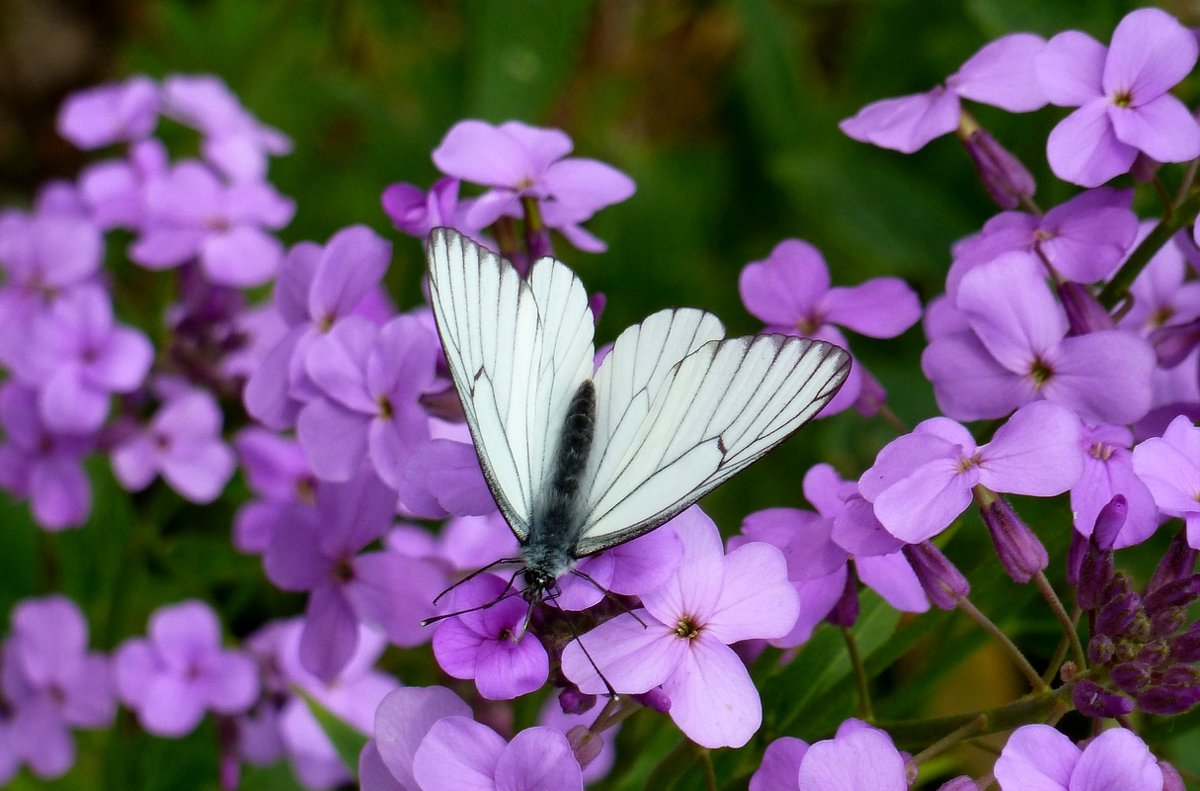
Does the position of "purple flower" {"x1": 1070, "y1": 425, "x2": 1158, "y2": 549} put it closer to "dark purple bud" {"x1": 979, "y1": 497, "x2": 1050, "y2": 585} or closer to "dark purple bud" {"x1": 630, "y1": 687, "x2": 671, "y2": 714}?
"dark purple bud" {"x1": 979, "y1": 497, "x2": 1050, "y2": 585}

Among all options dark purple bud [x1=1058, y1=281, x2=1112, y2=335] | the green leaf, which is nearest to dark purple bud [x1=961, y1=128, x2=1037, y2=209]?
dark purple bud [x1=1058, y1=281, x2=1112, y2=335]

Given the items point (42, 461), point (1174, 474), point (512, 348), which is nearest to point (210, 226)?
point (42, 461)

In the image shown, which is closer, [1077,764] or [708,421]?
[1077,764]

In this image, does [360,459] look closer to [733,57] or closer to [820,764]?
[820,764]

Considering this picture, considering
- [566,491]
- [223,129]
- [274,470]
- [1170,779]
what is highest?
[223,129]

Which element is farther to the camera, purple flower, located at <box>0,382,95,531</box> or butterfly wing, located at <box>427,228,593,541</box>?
purple flower, located at <box>0,382,95,531</box>

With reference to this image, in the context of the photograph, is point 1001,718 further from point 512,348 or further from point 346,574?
point 346,574
